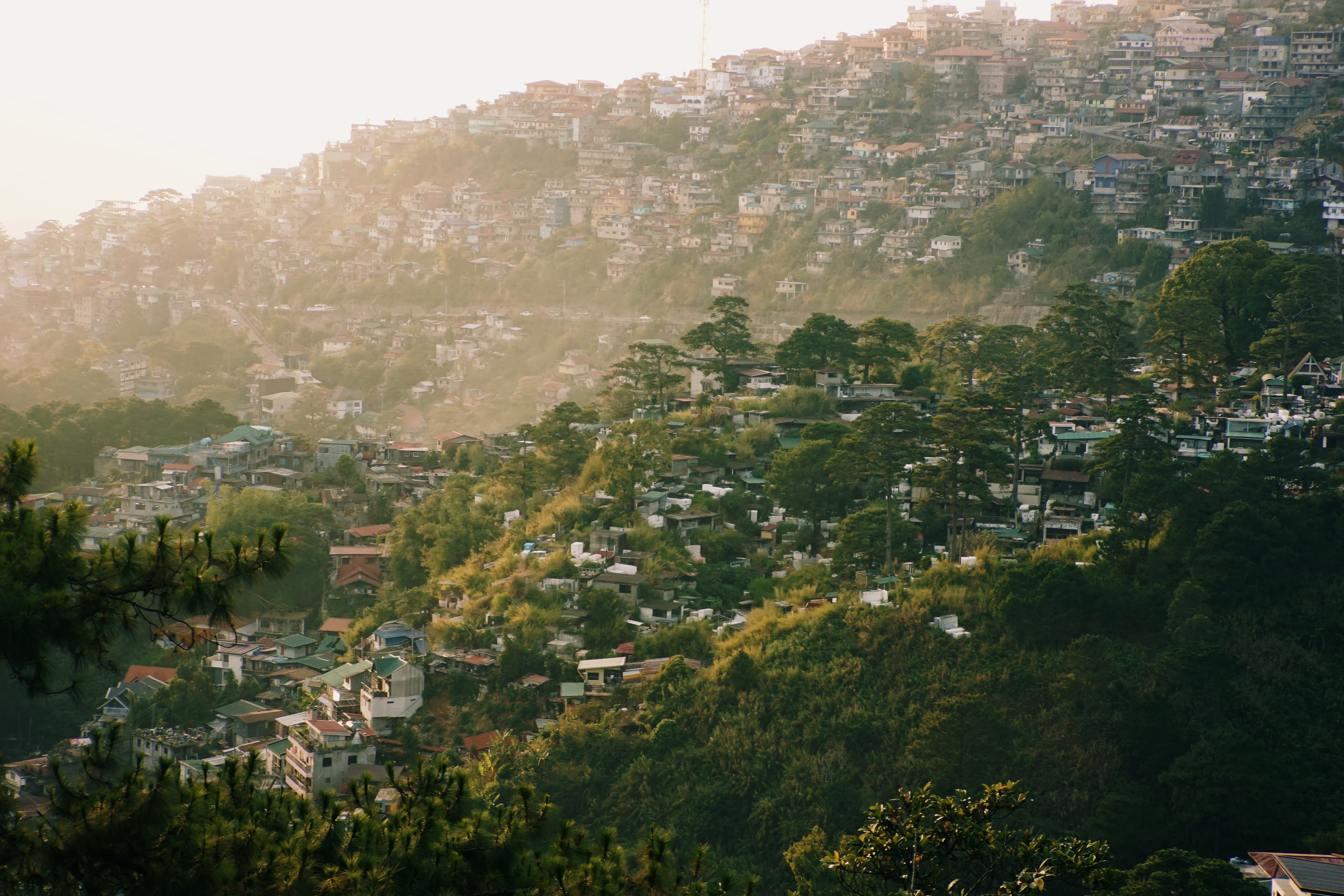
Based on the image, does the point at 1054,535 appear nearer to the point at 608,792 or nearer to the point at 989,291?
the point at 608,792

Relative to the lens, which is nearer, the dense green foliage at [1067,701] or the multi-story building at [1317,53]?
the dense green foliage at [1067,701]

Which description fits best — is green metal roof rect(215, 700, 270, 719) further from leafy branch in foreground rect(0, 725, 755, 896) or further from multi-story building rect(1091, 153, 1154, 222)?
multi-story building rect(1091, 153, 1154, 222)

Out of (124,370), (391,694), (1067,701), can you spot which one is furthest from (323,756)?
(124,370)

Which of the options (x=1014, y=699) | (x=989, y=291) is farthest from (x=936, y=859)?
(x=989, y=291)

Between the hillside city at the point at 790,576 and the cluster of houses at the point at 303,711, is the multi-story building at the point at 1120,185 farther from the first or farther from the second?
the cluster of houses at the point at 303,711

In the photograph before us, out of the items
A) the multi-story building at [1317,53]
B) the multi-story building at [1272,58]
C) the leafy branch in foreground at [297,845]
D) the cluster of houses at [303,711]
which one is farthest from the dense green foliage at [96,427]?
the multi-story building at [1272,58]
